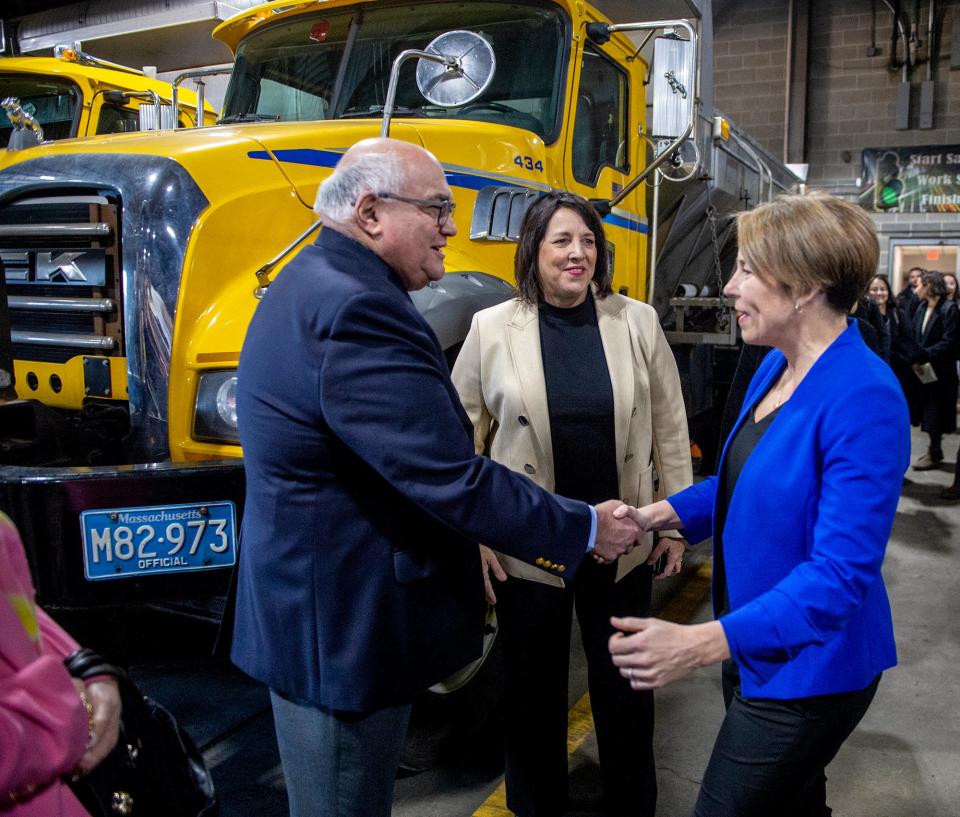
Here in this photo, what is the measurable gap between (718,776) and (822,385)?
73cm

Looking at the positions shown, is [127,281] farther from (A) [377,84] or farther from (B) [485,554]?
(A) [377,84]

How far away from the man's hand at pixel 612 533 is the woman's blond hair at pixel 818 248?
2.02 ft

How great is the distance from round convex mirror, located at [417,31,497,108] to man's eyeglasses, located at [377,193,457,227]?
185 centimetres

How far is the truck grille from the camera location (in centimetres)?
293

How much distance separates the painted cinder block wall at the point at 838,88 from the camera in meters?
14.5

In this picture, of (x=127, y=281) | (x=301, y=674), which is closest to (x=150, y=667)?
(x=127, y=281)

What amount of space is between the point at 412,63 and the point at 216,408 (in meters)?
2.06

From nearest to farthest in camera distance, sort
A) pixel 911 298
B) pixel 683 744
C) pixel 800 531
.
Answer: pixel 800 531
pixel 683 744
pixel 911 298

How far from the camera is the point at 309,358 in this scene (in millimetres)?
1604

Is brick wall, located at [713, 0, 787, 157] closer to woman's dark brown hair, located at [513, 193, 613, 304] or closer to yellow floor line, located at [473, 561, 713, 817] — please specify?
yellow floor line, located at [473, 561, 713, 817]

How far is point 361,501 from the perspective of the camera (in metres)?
1.65

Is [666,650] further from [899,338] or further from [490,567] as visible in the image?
[899,338]

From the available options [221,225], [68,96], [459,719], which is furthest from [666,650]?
[68,96]

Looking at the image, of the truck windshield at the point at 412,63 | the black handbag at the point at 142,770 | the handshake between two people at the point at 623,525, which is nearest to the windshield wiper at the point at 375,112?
the truck windshield at the point at 412,63
